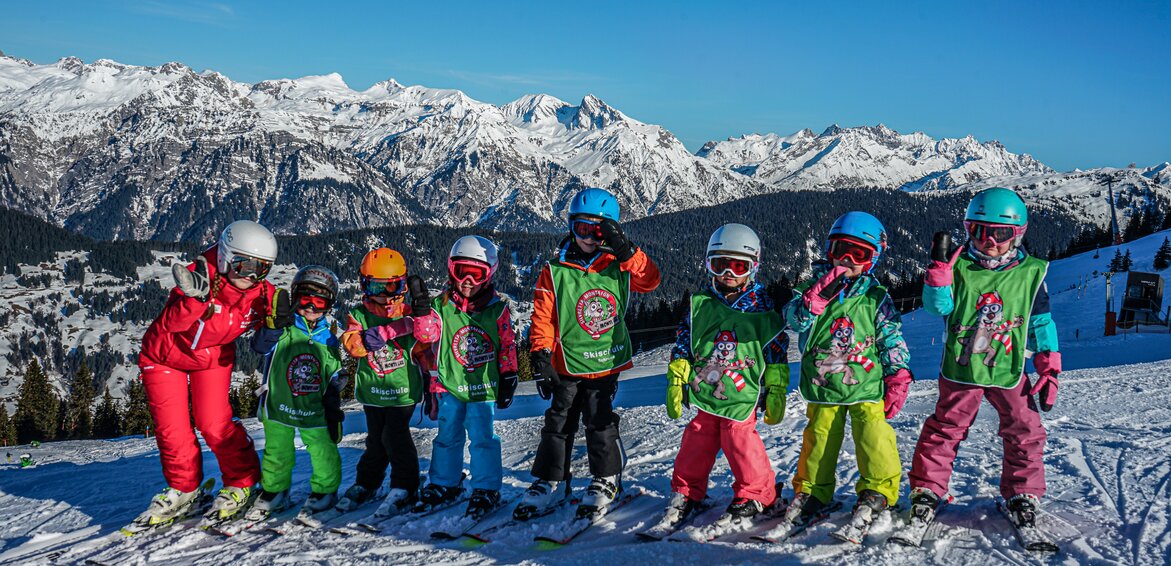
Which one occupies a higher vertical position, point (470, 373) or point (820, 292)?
point (820, 292)

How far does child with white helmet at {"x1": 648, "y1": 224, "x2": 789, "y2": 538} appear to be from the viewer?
16.4 ft

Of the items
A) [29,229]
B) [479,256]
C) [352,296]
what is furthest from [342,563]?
[29,229]

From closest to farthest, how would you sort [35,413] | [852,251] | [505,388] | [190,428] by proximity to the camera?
[852,251], [505,388], [190,428], [35,413]

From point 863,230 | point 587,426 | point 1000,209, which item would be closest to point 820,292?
point 863,230

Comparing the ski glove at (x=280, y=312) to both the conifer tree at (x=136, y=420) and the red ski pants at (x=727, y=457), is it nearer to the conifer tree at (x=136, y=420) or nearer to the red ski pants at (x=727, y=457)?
the red ski pants at (x=727, y=457)

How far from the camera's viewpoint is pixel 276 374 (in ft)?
19.6

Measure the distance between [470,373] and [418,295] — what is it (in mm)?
785

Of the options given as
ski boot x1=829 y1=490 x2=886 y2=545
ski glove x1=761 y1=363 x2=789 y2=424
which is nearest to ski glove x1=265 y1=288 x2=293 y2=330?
ski glove x1=761 y1=363 x2=789 y2=424

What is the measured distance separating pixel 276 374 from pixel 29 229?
742 ft

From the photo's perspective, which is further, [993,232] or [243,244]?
[243,244]

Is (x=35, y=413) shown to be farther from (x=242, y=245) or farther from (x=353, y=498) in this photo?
(x=353, y=498)

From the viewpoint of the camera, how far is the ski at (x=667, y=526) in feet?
16.0

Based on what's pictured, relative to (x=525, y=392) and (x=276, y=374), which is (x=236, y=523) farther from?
(x=525, y=392)

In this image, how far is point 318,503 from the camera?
5.79m
